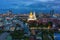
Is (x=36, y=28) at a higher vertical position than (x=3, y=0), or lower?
lower

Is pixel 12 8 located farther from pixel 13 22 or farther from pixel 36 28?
pixel 36 28

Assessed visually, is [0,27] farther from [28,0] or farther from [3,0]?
[28,0]

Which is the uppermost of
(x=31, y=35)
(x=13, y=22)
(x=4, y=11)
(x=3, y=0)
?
(x=3, y=0)

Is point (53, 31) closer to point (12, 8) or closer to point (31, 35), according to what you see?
point (31, 35)

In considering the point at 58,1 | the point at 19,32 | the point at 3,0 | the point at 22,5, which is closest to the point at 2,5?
the point at 3,0

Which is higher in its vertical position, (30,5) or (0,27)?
(30,5)

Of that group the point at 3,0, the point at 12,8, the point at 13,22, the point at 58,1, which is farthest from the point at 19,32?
the point at 58,1

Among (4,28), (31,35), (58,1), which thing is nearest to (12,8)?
(4,28)
